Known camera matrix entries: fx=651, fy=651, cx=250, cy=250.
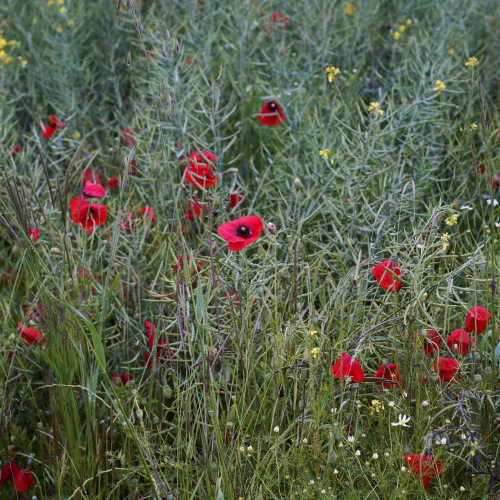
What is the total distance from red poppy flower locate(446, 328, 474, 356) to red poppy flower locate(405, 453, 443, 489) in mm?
288

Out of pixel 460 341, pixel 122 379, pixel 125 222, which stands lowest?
pixel 122 379

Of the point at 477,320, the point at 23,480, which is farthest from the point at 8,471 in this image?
the point at 477,320

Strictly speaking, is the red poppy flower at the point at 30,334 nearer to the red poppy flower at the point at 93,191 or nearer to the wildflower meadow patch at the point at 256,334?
the wildflower meadow patch at the point at 256,334

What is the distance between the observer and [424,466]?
1429mm

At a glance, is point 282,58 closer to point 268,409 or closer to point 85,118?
point 85,118

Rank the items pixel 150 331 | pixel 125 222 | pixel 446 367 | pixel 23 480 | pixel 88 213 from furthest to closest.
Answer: pixel 125 222
pixel 88 213
pixel 150 331
pixel 23 480
pixel 446 367

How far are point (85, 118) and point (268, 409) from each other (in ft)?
6.53

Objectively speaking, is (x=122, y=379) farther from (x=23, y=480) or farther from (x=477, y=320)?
(x=477, y=320)

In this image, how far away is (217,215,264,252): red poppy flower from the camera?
1.61 meters

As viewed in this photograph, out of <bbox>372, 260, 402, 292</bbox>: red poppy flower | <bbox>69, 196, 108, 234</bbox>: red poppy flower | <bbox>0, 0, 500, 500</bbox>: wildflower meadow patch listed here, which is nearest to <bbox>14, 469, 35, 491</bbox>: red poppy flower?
<bbox>0, 0, 500, 500</bbox>: wildflower meadow patch

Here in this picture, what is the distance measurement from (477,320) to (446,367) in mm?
139

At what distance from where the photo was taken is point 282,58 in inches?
121

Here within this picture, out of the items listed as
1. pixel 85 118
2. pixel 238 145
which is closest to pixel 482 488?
pixel 238 145

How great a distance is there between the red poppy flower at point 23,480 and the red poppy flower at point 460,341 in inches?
46.4
